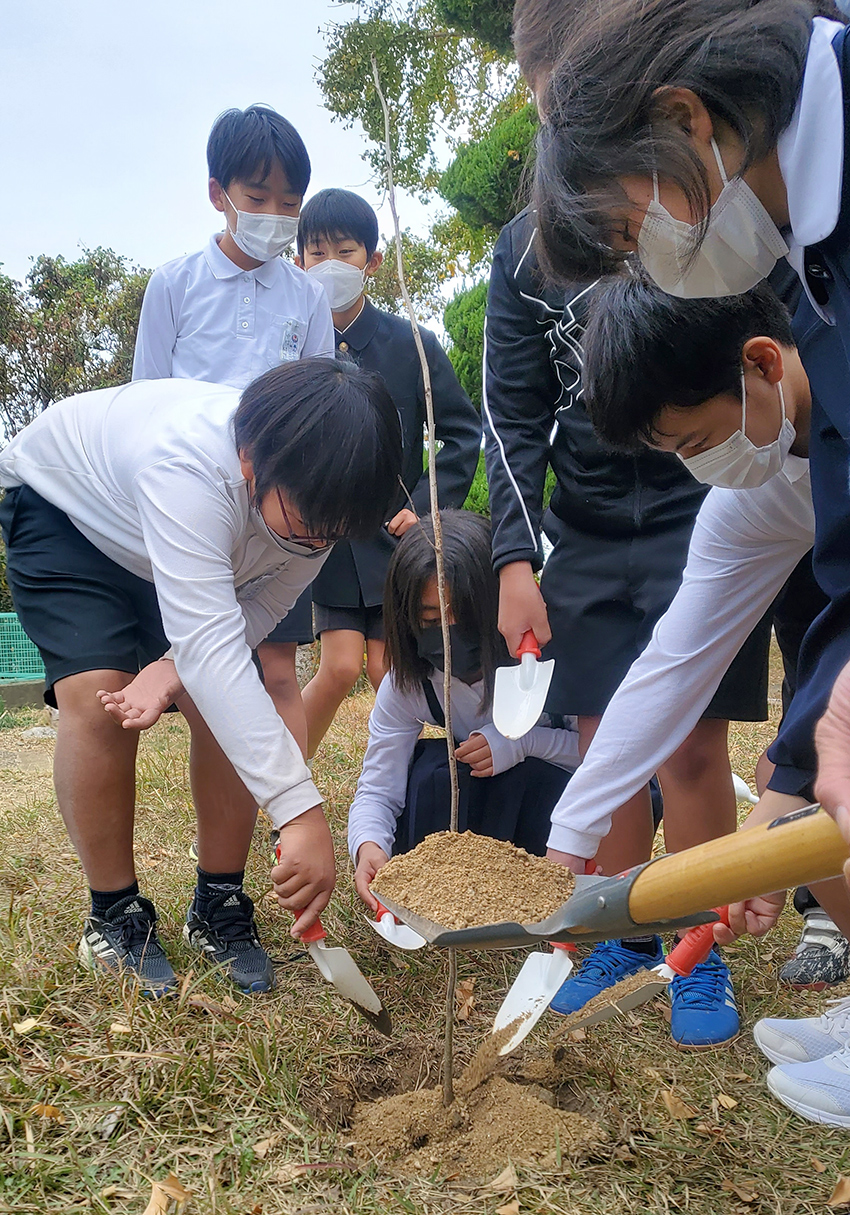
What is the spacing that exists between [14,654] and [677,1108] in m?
7.47

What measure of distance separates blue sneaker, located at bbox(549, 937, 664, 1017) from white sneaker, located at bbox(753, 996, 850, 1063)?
0.29m

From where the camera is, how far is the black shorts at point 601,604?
223 cm

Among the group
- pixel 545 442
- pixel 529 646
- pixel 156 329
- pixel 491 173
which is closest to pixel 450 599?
pixel 529 646

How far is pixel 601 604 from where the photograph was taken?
2.30m

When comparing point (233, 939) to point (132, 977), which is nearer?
point (132, 977)

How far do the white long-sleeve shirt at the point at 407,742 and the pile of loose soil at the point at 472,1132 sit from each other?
0.81 metres

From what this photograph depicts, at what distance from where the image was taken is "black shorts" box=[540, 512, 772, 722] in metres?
2.23

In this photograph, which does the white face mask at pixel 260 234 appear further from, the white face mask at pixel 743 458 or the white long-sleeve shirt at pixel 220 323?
the white face mask at pixel 743 458

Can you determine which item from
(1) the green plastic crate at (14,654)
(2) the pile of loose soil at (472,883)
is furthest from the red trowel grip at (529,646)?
(1) the green plastic crate at (14,654)

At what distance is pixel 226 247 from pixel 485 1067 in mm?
2214

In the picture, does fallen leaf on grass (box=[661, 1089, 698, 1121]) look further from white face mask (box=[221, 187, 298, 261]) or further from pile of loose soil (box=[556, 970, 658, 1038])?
white face mask (box=[221, 187, 298, 261])

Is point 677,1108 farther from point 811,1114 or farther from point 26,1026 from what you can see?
point 26,1026

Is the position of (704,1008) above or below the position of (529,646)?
below

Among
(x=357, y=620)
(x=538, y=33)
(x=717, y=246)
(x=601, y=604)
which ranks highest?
(x=538, y=33)
